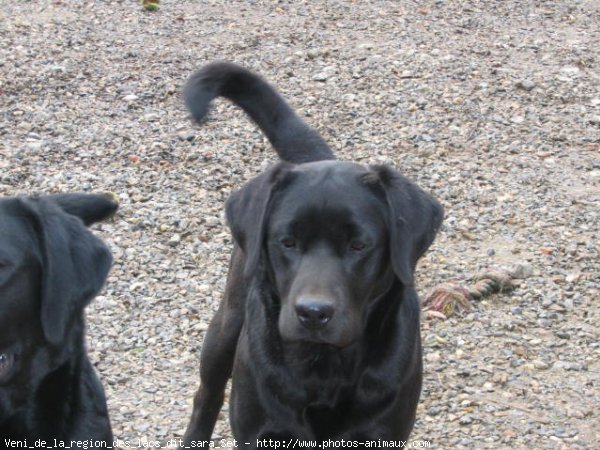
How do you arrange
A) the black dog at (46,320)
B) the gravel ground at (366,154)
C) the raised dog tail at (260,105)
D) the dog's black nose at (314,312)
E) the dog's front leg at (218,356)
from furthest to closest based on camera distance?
the gravel ground at (366,154) → the raised dog tail at (260,105) → the dog's front leg at (218,356) → the dog's black nose at (314,312) → the black dog at (46,320)

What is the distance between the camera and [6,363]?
3736 mm

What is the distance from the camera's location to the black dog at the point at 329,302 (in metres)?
4.12

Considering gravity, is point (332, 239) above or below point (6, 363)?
above

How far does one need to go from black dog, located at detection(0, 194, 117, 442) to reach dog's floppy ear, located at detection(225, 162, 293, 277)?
2.10 feet

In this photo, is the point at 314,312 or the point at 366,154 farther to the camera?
the point at 366,154

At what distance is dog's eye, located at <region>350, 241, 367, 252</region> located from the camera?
164 inches

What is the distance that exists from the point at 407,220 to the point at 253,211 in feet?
1.93

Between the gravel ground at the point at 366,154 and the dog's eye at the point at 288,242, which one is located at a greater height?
the dog's eye at the point at 288,242

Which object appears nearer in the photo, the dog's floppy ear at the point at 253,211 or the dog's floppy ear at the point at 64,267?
the dog's floppy ear at the point at 64,267

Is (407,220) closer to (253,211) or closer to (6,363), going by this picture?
(253,211)

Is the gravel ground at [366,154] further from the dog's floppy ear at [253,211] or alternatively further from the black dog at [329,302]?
the dog's floppy ear at [253,211]

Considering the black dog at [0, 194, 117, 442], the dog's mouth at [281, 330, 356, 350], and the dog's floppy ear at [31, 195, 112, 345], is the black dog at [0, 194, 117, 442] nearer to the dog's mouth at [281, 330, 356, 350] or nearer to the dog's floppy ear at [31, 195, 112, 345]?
the dog's floppy ear at [31, 195, 112, 345]

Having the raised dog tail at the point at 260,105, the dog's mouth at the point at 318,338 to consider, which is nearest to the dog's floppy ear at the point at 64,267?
the dog's mouth at the point at 318,338

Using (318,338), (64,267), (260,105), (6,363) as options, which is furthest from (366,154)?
(6,363)
